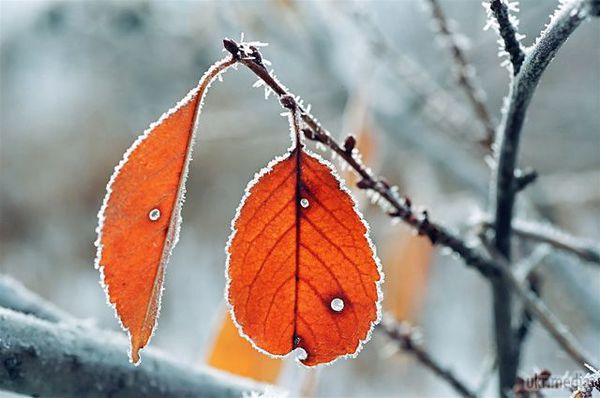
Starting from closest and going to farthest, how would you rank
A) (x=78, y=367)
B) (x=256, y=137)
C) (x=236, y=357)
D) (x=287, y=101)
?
1. (x=287, y=101)
2. (x=78, y=367)
3. (x=236, y=357)
4. (x=256, y=137)

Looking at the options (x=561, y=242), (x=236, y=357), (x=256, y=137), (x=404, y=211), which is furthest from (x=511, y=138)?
(x=256, y=137)

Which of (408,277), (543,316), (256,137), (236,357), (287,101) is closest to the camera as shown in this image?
(287,101)

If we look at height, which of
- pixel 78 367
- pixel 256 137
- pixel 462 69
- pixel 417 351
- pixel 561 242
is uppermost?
pixel 256 137

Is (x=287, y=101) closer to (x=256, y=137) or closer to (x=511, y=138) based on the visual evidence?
(x=511, y=138)

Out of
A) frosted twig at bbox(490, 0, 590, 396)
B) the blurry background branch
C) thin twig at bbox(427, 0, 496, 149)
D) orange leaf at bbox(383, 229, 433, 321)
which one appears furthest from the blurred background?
the blurry background branch

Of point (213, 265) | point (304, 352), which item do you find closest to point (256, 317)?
point (304, 352)
